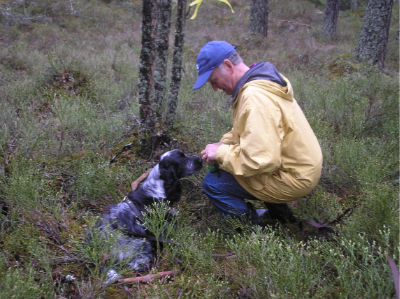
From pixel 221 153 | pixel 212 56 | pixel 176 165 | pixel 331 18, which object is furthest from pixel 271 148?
pixel 331 18

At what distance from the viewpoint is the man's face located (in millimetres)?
2584

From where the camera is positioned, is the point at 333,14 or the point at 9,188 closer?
the point at 9,188

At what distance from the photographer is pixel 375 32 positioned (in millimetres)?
7527

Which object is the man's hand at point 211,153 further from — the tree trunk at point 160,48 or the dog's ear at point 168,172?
the tree trunk at point 160,48

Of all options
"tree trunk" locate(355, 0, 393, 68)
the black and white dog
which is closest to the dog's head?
the black and white dog

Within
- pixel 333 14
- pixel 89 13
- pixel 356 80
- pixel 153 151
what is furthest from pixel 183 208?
pixel 89 13

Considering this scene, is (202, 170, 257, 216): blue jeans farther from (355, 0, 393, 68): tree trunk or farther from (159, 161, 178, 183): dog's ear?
(355, 0, 393, 68): tree trunk

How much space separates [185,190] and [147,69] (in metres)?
1.51

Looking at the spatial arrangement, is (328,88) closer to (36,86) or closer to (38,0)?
(36,86)

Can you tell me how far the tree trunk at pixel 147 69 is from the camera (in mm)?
3402

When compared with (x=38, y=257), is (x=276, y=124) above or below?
above

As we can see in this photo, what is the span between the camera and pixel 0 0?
1159 cm

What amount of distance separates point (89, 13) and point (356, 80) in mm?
11439

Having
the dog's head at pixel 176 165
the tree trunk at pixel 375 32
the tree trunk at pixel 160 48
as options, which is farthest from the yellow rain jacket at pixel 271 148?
the tree trunk at pixel 375 32
